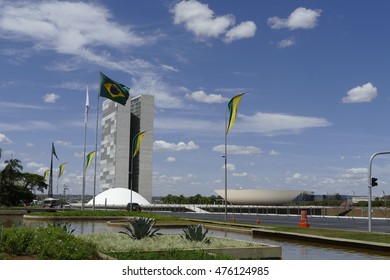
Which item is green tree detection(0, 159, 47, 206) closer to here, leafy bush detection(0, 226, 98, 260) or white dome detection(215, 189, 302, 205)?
white dome detection(215, 189, 302, 205)

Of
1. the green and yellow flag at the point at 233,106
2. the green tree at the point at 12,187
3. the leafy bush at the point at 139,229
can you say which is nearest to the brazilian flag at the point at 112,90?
the green and yellow flag at the point at 233,106

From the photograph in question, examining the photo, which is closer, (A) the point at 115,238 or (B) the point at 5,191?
(A) the point at 115,238

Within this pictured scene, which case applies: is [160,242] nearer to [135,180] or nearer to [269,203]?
[269,203]

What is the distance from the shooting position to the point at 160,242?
17.4m

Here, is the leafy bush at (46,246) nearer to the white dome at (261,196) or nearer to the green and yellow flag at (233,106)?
the green and yellow flag at (233,106)

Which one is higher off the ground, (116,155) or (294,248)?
(116,155)

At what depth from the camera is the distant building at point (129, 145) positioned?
155 meters

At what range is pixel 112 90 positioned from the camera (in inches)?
1855

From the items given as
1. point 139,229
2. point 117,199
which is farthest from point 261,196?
point 139,229

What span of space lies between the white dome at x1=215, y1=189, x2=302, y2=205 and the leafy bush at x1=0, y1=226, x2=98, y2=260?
357ft

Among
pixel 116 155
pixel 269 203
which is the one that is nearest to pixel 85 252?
pixel 269 203

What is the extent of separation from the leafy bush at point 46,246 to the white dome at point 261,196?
109m

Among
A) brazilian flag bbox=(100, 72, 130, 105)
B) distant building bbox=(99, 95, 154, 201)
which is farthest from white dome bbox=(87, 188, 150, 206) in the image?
brazilian flag bbox=(100, 72, 130, 105)
